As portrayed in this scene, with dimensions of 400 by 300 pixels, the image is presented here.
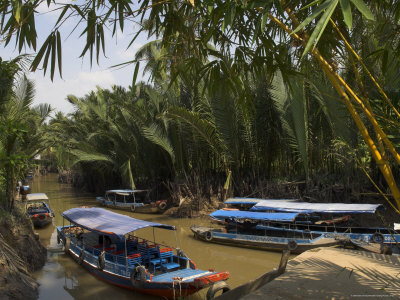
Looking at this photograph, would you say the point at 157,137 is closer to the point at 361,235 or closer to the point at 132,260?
the point at 132,260

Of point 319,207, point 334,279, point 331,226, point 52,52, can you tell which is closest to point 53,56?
point 52,52

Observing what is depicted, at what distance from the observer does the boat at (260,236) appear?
34.8 feet

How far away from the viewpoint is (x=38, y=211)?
16281 mm

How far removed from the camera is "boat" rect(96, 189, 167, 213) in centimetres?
1831

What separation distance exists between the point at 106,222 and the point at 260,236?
15.8ft

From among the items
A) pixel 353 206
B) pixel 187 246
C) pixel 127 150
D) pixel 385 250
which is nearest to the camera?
pixel 385 250

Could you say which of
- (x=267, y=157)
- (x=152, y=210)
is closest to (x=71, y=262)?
(x=152, y=210)

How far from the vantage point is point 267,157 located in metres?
16.5

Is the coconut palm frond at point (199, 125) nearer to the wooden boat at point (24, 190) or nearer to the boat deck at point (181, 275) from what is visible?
the boat deck at point (181, 275)

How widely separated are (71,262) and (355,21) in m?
9.86

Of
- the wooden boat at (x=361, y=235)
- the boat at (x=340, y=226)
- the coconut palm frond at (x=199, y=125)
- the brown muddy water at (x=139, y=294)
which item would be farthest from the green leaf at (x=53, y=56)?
the coconut palm frond at (x=199, y=125)

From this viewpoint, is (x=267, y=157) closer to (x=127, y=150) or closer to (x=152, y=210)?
(x=152, y=210)

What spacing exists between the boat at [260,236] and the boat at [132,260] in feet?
10.4

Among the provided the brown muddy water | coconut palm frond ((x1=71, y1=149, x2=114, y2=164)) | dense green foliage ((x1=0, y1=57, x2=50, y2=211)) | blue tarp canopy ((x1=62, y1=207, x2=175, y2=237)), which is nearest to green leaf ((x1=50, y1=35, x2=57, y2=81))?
dense green foliage ((x1=0, y1=57, x2=50, y2=211))
